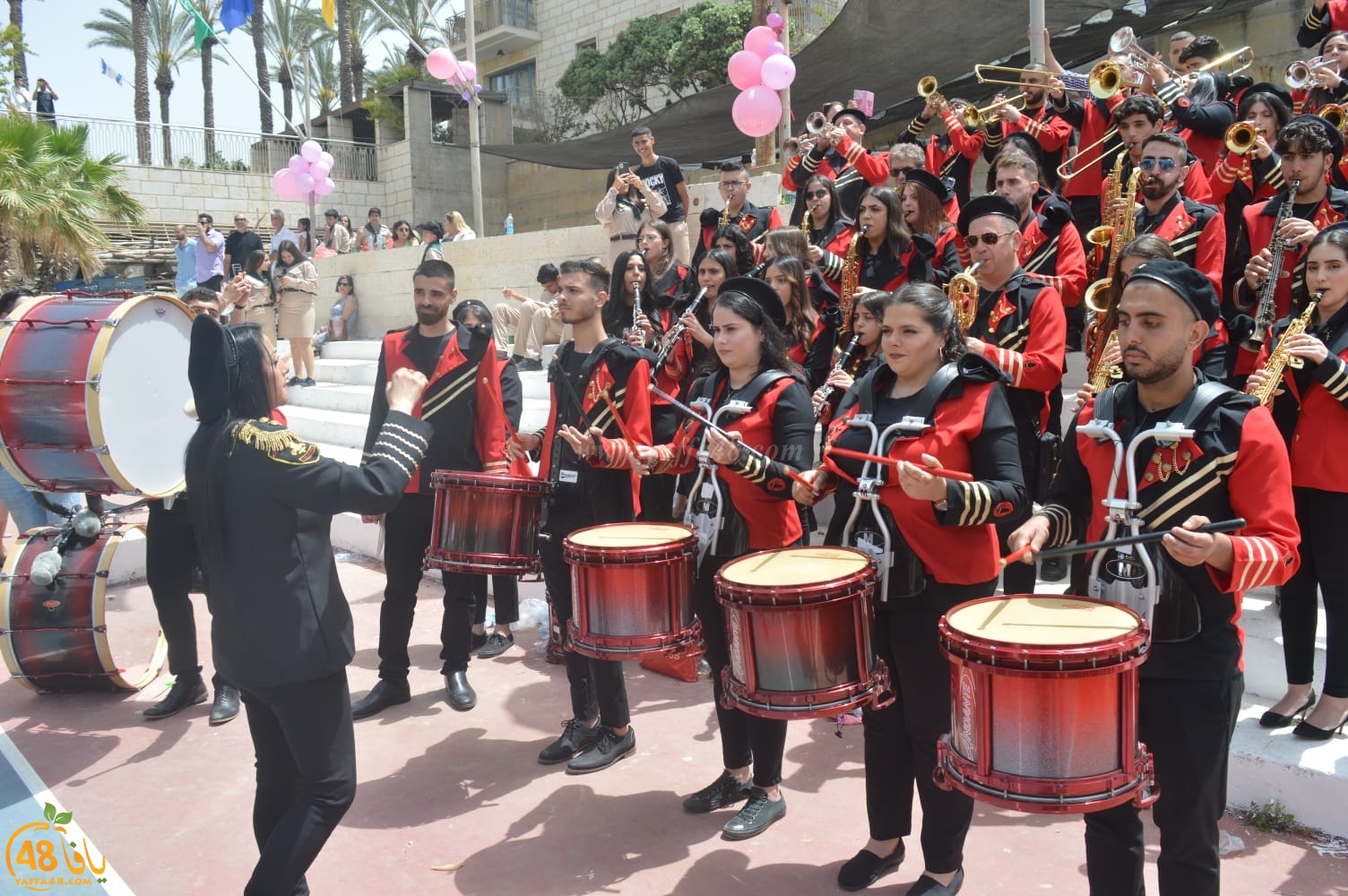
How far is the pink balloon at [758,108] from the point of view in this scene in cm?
993

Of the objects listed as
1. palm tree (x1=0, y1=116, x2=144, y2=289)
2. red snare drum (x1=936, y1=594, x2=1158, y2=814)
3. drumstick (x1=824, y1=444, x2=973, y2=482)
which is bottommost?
red snare drum (x1=936, y1=594, x2=1158, y2=814)

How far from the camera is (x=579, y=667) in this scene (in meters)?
4.84

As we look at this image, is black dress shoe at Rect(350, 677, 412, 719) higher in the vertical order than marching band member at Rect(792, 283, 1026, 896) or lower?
lower

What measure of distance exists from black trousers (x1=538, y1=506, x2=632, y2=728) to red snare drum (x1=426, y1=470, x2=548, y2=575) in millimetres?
124

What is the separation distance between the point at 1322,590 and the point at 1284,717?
1.84ft

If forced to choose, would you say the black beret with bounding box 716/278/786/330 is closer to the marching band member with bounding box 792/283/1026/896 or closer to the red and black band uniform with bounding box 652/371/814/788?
the red and black band uniform with bounding box 652/371/814/788

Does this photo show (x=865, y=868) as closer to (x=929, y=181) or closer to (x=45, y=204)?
(x=929, y=181)

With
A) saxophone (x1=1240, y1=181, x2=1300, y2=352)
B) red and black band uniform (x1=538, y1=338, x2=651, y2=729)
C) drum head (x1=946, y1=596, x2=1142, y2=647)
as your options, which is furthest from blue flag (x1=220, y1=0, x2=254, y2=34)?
drum head (x1=946, y1=596, x2=1142, y2=647)

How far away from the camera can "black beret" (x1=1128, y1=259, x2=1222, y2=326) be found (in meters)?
2.68

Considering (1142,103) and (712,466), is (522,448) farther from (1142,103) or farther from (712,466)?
(1142,103)

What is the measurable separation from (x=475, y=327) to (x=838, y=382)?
2.20m

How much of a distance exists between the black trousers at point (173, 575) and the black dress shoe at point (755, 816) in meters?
3.20

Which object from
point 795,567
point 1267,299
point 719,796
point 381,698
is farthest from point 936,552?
point 381,698

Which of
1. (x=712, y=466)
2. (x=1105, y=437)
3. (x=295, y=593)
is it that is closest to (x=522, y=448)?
(x=712, y=466)
